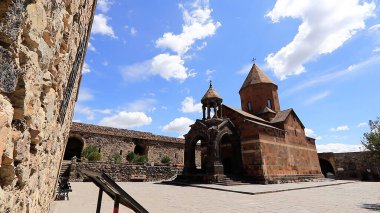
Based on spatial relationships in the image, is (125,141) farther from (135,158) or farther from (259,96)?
(259,96)

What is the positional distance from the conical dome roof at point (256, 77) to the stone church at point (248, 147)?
3.49 metres

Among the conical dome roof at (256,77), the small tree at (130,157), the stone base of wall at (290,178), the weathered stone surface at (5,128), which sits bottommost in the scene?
the stone base of wall at (290,178)

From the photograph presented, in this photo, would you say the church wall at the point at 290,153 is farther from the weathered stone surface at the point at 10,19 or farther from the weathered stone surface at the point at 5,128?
the weathered stone surface at the point at 10,19

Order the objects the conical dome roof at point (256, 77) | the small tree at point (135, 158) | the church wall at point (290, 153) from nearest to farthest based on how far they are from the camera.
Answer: the church wall at point (290, 153)
the small tree at point (135, 158)
the conical dome roof at point (256, 77)

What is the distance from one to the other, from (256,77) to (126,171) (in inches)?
647

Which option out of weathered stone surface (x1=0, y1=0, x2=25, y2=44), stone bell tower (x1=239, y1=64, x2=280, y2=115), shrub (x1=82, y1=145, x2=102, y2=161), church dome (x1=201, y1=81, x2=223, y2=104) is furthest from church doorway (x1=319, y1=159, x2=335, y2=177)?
weathered stone surface (x1=0, y1=0, x2=25, y2=44)

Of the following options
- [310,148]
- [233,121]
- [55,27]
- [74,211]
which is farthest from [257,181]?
[55,27]

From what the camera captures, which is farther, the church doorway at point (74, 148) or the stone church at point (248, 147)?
the church doorway at point (74, 148)

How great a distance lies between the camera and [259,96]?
79.1ft

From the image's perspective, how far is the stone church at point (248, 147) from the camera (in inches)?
634

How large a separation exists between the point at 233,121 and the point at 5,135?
1846 cm

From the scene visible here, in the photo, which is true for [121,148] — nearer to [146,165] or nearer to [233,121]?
[146,165]

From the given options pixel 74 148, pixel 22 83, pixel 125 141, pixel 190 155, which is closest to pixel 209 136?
pixel 190 155

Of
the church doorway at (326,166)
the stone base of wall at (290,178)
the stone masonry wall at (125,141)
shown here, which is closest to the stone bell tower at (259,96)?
the stone base of wall at (290,178)
